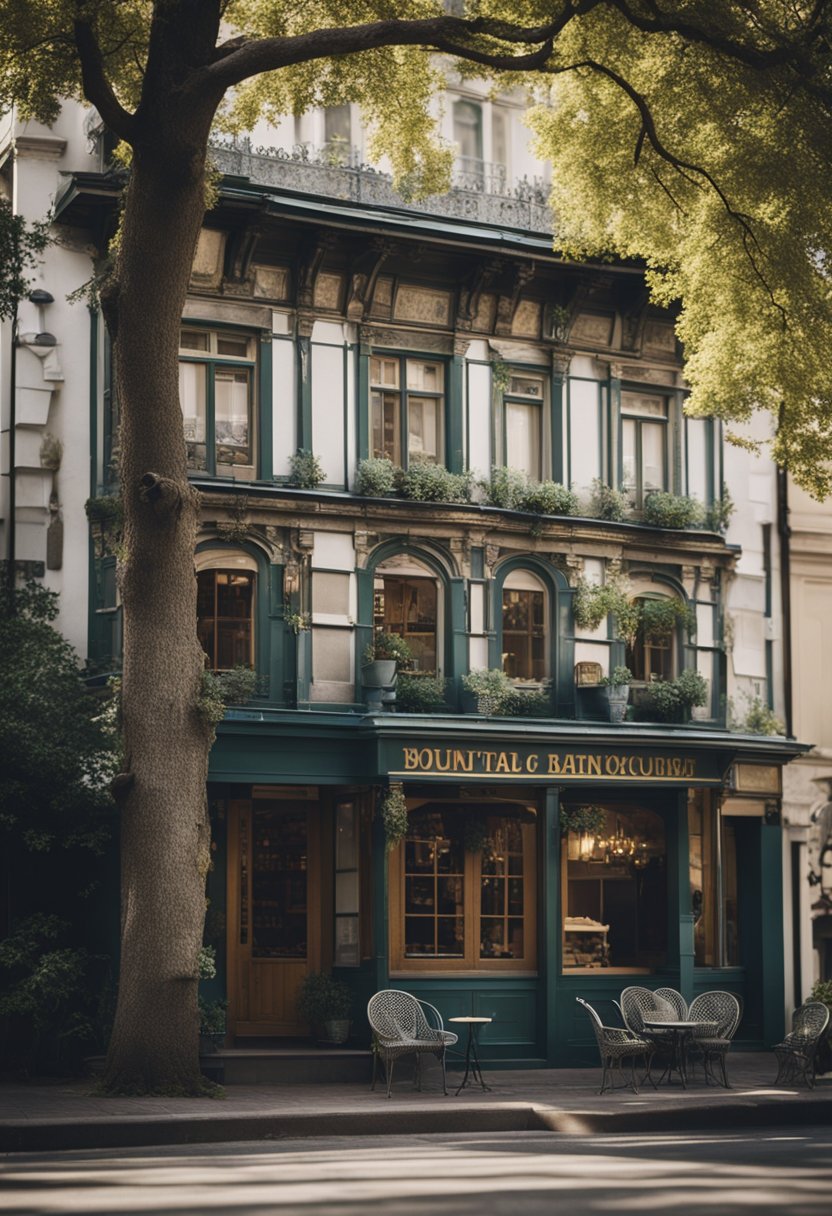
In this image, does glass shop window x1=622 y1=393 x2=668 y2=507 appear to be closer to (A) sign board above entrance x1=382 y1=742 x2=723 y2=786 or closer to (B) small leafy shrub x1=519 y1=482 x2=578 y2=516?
(B) small leafy shrub x1=519 y1=482 x2=578 y2=516

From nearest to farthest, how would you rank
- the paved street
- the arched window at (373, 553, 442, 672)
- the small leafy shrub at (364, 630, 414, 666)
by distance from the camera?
the paved street
the small leafy shrub at (364, 630, 414, 666)
the arched window at (373, 553, 442, 672)

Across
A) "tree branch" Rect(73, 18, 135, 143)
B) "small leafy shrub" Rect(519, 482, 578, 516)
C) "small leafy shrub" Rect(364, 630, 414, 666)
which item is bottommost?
"small leafy shrub" Rect(364, 630, 414, 666)

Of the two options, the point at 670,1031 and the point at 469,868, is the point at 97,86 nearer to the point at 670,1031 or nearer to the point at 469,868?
the point at 469,868

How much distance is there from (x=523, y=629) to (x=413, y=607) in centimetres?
165

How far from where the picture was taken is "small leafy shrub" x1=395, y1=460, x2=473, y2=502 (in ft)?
80.2

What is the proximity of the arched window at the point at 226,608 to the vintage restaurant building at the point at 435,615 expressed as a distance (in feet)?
0.10

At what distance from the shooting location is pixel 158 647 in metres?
18.8

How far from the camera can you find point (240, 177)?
934 inches

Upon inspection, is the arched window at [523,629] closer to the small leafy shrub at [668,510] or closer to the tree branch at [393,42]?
the small leafy shrub at [668,510]

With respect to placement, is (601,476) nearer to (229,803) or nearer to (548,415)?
(548,415)

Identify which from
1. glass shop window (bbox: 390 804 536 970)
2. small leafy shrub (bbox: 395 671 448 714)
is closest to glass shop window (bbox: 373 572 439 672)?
small leafy shrub (bbox: 395 671 448 714)

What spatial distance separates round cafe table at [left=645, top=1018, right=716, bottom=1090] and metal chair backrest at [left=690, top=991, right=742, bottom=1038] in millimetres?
358

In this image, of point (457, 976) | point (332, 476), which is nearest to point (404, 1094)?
point (457, 976)

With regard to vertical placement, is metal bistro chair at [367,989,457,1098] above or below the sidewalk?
above
